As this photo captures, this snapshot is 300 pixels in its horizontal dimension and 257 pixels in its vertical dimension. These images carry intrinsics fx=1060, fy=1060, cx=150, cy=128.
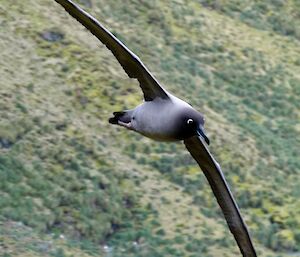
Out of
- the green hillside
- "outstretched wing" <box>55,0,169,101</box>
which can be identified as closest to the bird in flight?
"outstretched wing" <box>55,0,169,101</box>

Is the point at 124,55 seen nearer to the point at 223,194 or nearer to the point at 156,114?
the point at 156,114

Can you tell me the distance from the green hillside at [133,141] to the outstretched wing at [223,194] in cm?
670

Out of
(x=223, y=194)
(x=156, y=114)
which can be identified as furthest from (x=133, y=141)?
(x=156, y=114)

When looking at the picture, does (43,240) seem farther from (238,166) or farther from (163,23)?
(163,23)

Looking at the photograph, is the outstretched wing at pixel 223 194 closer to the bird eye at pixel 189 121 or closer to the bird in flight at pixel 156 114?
the bird in flight at pixel 156 114

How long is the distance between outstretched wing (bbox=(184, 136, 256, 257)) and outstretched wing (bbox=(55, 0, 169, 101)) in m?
1.13

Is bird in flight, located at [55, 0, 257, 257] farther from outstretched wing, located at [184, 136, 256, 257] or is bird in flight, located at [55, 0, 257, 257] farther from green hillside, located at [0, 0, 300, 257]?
green hillside, located at [0, 0, 300, 257]

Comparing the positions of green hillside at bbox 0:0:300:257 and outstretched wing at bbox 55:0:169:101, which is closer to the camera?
outstretched wing at bbox 55:0:169:101

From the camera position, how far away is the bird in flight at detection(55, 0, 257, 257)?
1109 centimetres

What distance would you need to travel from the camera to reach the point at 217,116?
2841cm

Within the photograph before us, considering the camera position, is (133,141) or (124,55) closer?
(124,55)

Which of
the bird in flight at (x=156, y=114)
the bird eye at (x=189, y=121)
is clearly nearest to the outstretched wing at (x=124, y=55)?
the bird in flight at (x=156, y=114)

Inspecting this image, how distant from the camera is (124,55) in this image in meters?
11.5

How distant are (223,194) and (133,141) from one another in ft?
41.5
